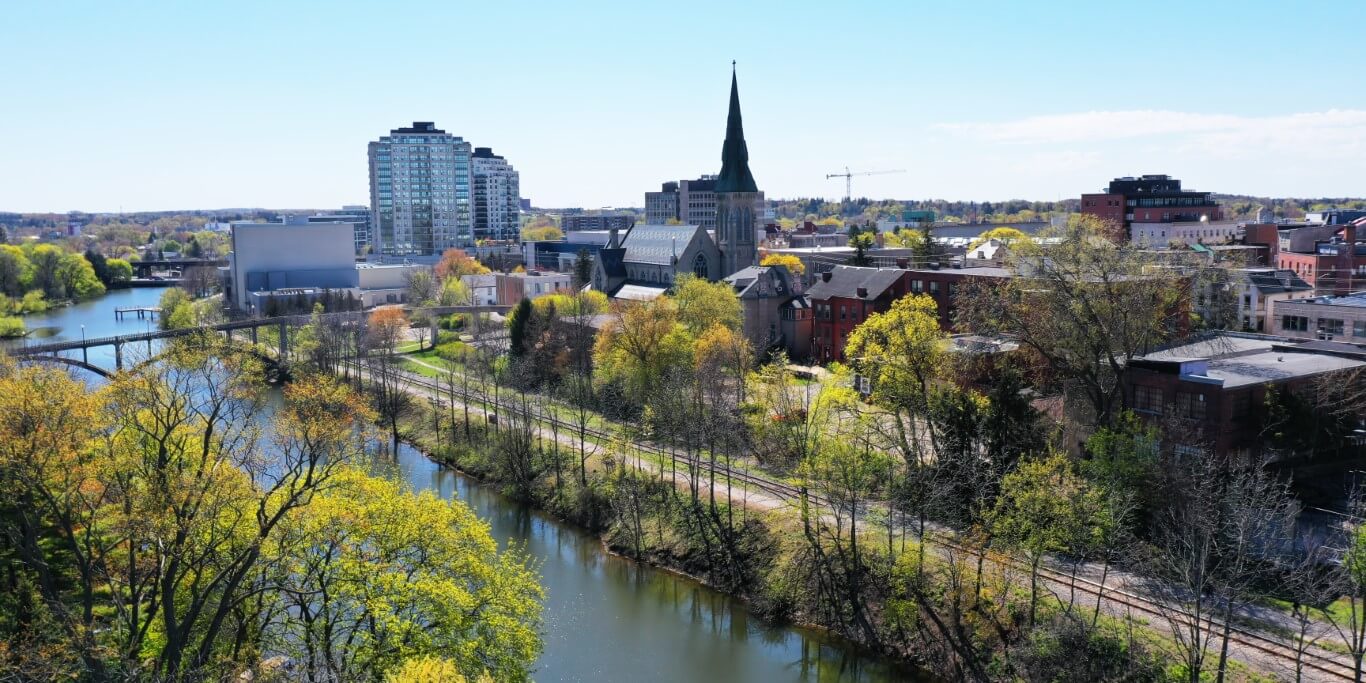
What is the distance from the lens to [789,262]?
89625mm

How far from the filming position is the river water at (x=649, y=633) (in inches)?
1185

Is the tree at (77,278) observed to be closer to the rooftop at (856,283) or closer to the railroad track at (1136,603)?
the rooftop at (856,283)

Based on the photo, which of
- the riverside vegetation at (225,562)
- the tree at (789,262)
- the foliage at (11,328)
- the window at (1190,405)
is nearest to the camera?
the riverside vegetation at (225,562)

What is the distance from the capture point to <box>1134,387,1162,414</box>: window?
3534 centimetres

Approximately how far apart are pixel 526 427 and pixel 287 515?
24373 millimetres

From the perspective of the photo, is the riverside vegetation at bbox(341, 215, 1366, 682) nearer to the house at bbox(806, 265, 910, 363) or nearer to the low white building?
the house at bbox(806, 265, 910, 363)

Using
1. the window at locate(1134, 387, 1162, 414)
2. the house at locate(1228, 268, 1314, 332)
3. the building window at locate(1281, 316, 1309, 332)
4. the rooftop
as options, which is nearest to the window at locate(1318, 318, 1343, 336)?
the building window at locate(1281, 316, 1309, 332)

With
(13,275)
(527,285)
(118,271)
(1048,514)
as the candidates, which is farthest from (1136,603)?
(118,271)

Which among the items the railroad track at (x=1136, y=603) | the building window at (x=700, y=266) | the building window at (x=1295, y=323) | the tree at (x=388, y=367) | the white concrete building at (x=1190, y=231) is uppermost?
the white concrete building at (x=1190, y=231)

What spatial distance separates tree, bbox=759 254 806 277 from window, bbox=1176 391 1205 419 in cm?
4663

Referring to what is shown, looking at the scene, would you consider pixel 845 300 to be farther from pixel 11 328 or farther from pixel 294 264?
pixel 294 264

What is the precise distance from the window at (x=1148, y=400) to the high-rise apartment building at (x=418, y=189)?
158004mm

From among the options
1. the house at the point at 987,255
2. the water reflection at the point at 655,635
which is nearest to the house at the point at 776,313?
the house at the point at 987,255

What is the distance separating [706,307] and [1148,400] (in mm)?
30122
